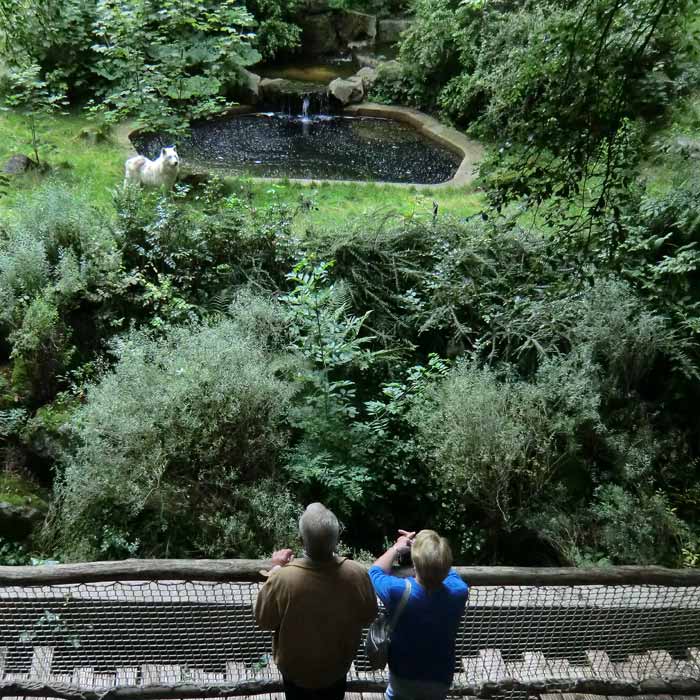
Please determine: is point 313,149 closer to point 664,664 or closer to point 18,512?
point 18,512

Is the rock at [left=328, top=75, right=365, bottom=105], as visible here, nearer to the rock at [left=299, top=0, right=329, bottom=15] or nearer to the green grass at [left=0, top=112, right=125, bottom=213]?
the rock at [left=299, top=0, right=329, bottom=15]

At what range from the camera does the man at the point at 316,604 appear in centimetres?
255

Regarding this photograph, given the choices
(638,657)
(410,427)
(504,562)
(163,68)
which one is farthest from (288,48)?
(638,657)

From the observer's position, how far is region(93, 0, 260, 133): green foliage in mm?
9719

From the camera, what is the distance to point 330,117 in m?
13.6

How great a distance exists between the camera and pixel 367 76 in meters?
14.6

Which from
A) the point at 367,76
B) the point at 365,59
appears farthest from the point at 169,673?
the point at 365,59

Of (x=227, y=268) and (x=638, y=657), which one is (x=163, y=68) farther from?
(x=638, y=657)

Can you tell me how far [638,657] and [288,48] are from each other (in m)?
15.0

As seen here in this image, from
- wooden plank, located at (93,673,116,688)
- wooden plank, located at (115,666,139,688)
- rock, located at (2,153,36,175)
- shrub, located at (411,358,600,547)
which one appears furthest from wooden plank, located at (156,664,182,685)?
rock, located at (2,153,36,175)

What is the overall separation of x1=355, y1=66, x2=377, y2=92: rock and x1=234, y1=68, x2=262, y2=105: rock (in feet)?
7.58

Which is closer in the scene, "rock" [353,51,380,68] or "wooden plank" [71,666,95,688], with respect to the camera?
"wooden plank" [71,666,95,688]

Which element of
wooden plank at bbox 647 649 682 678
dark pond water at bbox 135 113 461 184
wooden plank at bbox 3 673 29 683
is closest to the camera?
wooden plank at bbox 3 673 29 683

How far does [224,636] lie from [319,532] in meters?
1.20
